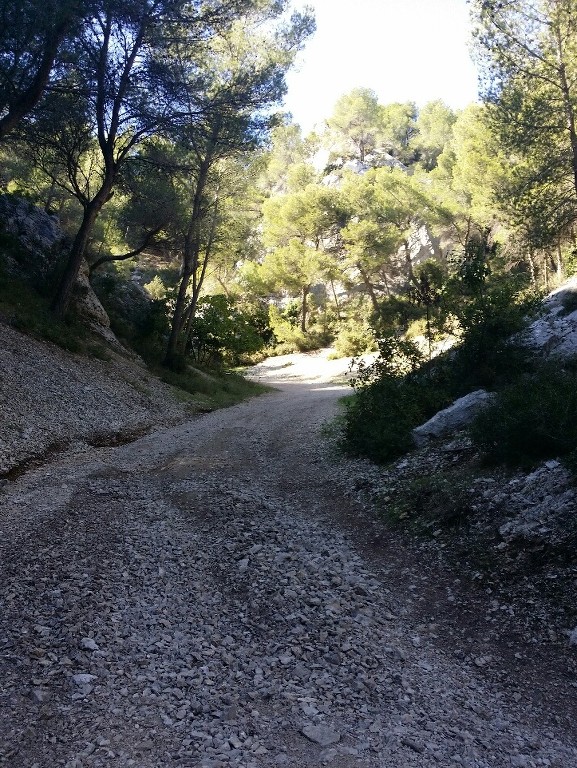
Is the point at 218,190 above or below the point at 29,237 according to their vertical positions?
above

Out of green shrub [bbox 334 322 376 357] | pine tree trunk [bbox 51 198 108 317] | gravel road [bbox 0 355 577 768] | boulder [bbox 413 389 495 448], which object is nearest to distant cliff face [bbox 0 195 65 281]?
pine tree trunk [bbox 51 198 108 317]

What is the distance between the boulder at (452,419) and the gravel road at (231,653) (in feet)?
7.51

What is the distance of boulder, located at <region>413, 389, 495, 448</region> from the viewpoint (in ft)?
28.5

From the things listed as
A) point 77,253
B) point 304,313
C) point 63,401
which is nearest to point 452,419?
A: point 63,401

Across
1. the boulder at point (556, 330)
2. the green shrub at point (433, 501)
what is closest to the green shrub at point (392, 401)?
the green shrub at point (433, 501)

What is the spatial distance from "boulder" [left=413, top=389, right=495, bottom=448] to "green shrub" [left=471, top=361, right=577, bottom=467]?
1.14m

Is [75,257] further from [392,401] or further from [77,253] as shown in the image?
[392,401]

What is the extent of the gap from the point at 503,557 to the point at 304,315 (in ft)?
134

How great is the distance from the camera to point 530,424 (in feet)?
21.0

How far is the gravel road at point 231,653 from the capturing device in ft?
10.2

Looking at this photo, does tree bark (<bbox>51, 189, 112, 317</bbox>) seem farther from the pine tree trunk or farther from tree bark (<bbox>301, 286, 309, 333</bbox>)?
tree bark (<bbox>301, 286, 309, 333</bbox>)

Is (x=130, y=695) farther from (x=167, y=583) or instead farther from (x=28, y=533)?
(x=28, y=533)

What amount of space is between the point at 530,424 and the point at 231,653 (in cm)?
425

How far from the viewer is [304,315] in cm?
4538
